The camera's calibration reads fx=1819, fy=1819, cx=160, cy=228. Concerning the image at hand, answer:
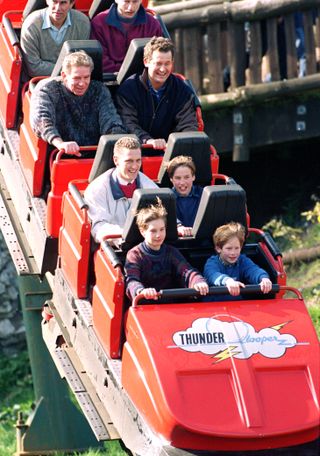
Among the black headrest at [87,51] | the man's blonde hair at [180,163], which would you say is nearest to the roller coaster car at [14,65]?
the black headrest at [87,51]

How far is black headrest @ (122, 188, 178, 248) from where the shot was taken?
11.2 metres

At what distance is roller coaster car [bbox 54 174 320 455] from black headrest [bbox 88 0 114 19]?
293 centimetres

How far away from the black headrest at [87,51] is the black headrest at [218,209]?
1.73m

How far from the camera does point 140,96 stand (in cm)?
1272

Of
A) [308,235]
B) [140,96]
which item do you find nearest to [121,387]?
[140,96]

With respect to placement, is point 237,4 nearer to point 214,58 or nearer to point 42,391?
point 214,58

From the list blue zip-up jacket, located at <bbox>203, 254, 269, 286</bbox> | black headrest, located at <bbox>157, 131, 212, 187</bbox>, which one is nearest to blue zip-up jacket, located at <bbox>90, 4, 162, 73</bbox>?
black headrest, located at <bbox>157, 131, 212, 187</bbox>

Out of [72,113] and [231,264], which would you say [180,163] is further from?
[72,113]

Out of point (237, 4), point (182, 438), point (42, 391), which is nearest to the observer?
point (182, 438)

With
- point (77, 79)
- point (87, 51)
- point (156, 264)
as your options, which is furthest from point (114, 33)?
point (156, 264)

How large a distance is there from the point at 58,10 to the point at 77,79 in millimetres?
949

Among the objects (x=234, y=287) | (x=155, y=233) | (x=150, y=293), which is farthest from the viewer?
(x=155, y=233)

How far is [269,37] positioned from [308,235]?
1.80 m

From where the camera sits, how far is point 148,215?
11.0m
